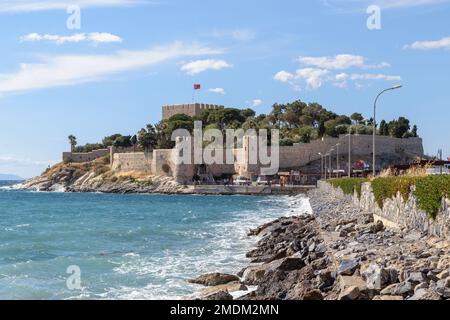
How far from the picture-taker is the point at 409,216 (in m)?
15.3

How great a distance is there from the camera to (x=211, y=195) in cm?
7731

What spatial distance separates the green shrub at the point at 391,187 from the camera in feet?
51.6

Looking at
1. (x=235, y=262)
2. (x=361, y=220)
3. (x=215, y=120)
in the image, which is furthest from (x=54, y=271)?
(x=215, y=120)

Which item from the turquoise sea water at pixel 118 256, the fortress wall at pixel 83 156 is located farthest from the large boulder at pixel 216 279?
the fortress wall at pixel 83 156

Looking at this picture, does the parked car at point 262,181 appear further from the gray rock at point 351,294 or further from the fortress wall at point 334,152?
the gray rock at point 351,294

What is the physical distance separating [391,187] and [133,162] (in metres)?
75.6

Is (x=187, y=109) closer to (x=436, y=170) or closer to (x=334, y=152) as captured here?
(x=334, y=152)

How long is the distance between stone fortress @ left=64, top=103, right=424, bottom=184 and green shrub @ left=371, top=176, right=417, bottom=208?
62.9 meters

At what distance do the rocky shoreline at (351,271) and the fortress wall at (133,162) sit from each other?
236 ft

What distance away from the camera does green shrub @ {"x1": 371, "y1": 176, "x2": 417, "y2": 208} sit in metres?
15.7

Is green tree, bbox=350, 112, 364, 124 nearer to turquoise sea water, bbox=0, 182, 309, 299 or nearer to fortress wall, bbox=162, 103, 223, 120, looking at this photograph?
fortress wall, bbox=162, 103, 223, 120

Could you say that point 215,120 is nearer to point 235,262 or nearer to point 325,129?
point 325,129

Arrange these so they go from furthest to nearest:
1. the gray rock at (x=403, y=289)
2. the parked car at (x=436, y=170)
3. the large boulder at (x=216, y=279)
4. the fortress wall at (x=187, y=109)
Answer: the fortress wall at (x=187, y=109) → the parked car at (x=436, y=170) → the large boulder at (x=216, y=279) → the gray rock at (x=403, y=289)
